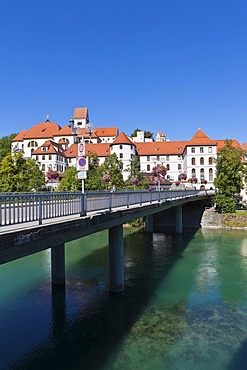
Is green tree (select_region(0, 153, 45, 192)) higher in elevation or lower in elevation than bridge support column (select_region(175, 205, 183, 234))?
higher

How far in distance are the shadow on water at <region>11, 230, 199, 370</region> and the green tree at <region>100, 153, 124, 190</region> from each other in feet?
103

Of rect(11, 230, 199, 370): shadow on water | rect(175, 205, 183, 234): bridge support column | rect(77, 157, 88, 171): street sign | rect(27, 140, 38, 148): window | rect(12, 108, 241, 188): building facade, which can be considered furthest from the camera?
rect(27, 140, 38, 148): window

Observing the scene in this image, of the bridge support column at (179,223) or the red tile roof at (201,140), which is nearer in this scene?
the bridge support column at (179,223)

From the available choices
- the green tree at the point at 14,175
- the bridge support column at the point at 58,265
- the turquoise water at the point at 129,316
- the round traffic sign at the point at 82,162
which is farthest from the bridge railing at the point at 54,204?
the green tree at the point at 14,175

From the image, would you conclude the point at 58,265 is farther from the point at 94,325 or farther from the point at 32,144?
the point at 32,144

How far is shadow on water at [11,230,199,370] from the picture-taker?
10891 mm

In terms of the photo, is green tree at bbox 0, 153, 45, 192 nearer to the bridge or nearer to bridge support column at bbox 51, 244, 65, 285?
bridge support column at bbox 51, 244, 65, 285

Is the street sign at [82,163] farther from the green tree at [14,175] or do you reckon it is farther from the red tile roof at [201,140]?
the red tile roof at [201,140]

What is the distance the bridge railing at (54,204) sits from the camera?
8.49m

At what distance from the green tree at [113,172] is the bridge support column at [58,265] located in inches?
1341

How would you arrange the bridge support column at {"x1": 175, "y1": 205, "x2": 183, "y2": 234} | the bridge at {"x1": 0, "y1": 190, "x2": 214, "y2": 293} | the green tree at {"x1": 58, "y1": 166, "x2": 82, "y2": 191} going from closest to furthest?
the bridge at {"x1": 0, "y1": 190, "x2": 214, "y2": 293}
the bridge support column at {"x1": 175, "y1": 205, "x2": 183, "y2": 234}
the green tree at {"x1": 58, "y1": 166, "x2": 82, "y2": 191}

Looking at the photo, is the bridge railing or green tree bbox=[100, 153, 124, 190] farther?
green tree bbox=[100, 153, 124, 190]

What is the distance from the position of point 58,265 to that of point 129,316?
5.66 metres

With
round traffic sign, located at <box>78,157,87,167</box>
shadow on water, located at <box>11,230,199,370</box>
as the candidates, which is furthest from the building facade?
round traffic sign, located at <box>78,157,87,167</box>
